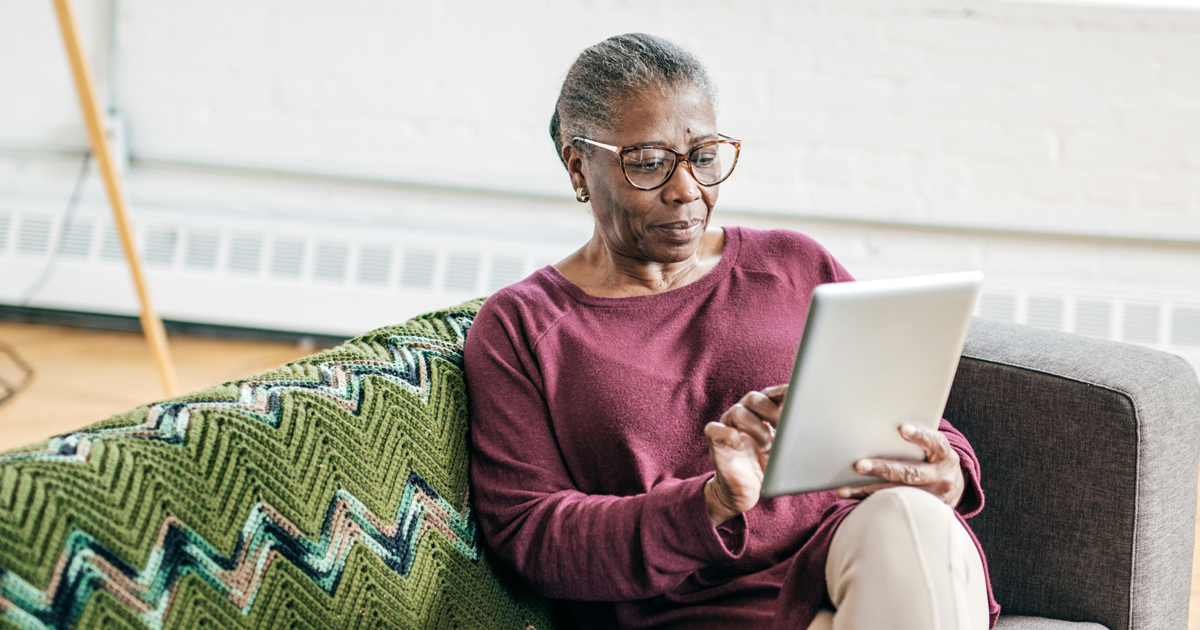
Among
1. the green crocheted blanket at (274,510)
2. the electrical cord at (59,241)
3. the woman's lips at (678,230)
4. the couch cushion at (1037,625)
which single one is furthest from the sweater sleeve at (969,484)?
the electrical cord at (59,241)

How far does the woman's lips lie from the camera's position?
114 cm

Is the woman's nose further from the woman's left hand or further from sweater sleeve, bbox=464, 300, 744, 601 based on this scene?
the woman's left hand

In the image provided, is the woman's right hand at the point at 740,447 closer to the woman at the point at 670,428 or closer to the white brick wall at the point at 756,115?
the woman at the point at 670,428

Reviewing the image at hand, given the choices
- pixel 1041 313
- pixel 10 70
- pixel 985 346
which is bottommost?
pixel 1041 313

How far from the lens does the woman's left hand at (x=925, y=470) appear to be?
944 millimetres

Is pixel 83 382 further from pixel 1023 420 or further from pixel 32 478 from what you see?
pixel 1023 420

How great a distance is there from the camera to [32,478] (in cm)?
75

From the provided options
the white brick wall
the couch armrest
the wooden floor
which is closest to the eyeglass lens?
the couch armrest

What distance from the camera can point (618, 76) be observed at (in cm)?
113

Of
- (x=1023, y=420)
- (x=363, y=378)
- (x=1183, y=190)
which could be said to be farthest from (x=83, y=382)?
(x=1183, y=190)

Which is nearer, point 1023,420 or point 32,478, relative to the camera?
point 32,478

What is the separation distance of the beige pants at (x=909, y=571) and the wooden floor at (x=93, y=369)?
2030mm

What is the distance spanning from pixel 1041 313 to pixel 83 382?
262 cm

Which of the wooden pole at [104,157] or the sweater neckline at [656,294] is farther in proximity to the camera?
the wooden pole at [104,157]
